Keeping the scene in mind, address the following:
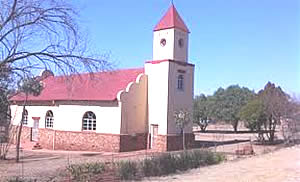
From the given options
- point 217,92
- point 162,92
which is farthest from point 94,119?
point 217,92

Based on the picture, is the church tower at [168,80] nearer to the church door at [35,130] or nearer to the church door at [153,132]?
the church door at [153,132]

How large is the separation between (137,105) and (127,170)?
18550 mm

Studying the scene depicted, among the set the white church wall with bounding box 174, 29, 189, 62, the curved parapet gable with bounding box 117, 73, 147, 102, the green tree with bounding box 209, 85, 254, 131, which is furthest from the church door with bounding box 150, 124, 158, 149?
the green tree with bounding box 209, 85, 254, 131

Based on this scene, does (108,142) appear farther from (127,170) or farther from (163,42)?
(127,170)

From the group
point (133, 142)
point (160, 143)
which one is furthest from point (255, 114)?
point (133, 142)

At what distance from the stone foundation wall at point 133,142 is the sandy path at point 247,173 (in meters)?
11.6

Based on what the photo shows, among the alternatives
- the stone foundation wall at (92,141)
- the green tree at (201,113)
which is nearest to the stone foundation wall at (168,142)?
the stone foundation wall at (92,141)

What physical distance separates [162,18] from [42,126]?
14.5 metres

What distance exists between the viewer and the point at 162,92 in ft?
119

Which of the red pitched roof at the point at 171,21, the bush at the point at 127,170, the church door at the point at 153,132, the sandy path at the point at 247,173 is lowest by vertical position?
the sandy path at the point at 247,173

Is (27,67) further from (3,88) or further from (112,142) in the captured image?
(112,142)

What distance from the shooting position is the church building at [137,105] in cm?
3566

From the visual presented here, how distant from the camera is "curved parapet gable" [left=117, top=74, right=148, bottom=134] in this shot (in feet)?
117

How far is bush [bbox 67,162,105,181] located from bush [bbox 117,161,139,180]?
2.76ft
